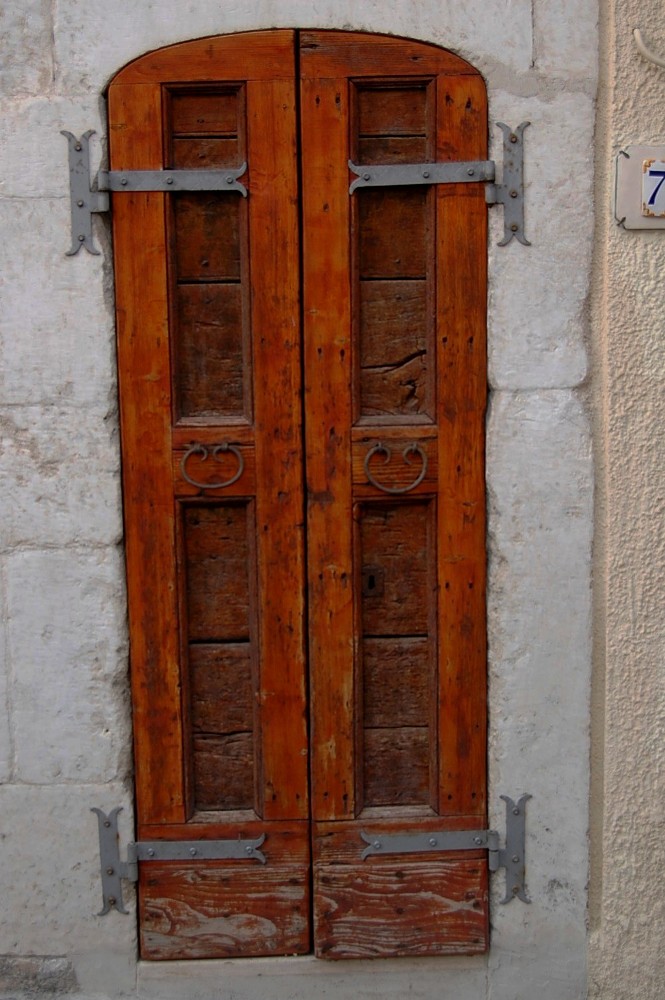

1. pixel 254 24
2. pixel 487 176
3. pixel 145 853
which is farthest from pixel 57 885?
pixel 254 24

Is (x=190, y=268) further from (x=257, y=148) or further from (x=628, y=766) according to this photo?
(x=628, y=766)

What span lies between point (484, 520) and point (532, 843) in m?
0.83

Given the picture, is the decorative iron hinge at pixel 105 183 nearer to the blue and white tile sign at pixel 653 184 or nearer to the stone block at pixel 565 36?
the stone block at pixel 565 36

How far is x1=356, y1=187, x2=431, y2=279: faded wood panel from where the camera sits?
8.20 ft

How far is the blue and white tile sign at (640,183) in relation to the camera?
243cm

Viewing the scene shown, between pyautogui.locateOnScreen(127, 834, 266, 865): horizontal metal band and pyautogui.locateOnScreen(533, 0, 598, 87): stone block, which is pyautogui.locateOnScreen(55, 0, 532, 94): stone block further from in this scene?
pyautogui.locateOnScreen(127, 834, 266, 865): horizontal metal band

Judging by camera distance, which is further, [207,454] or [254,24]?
[207,454]

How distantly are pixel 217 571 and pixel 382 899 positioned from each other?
922 mm

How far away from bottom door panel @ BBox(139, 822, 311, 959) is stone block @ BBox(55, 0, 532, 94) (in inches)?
73.7

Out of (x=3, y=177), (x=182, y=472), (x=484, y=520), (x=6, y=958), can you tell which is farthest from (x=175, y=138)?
(x=6, y=958)

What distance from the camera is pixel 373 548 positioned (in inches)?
102

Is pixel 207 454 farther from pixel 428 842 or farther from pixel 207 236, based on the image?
pixel 428 842

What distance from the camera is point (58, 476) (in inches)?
98.0

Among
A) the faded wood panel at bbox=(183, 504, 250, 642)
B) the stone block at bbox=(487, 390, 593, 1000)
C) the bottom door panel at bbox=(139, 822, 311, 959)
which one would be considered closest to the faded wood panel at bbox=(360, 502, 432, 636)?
the stone block at bbox=(487, 390, 593, 1000)
